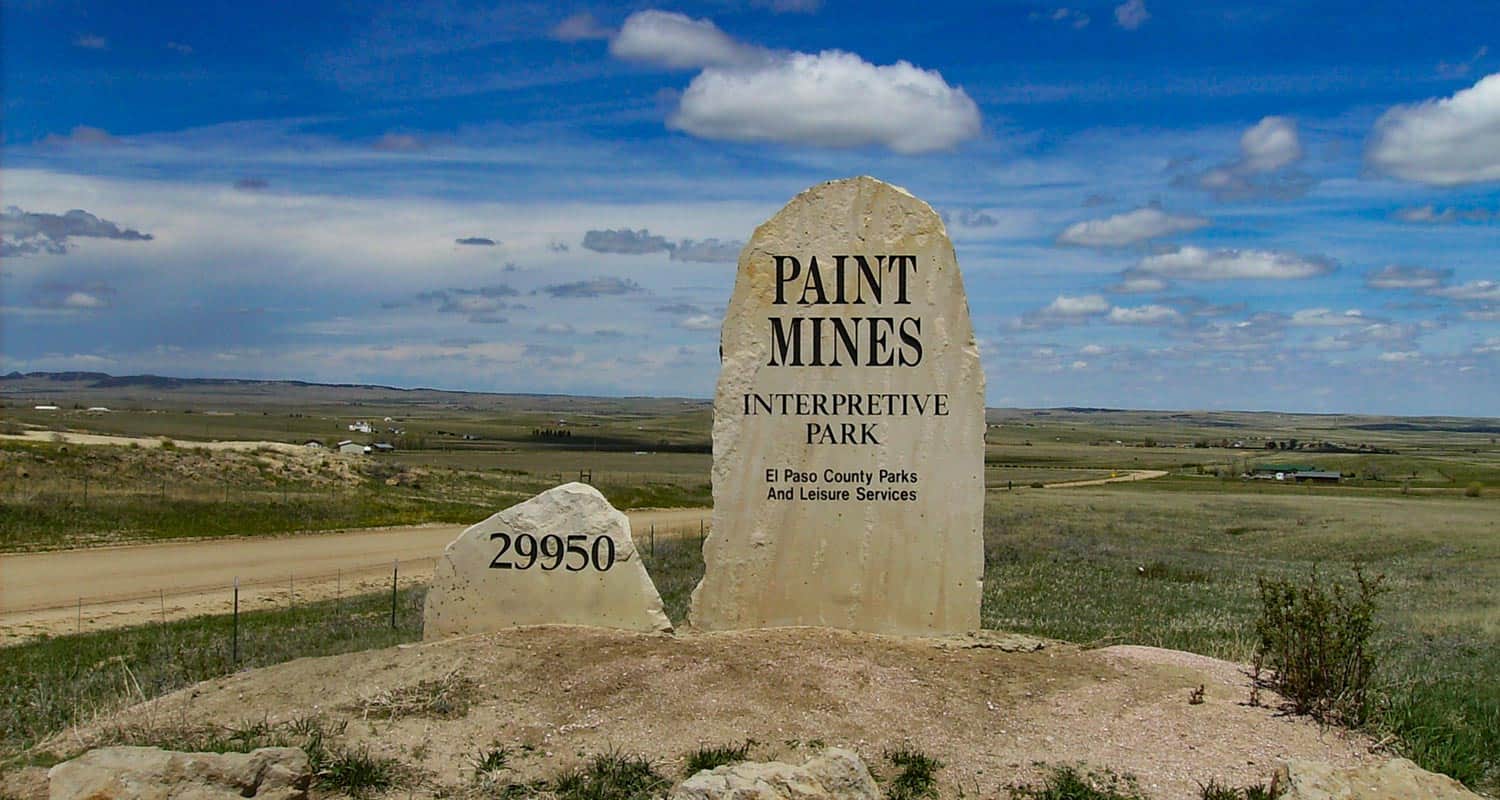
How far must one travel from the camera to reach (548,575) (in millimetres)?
10023

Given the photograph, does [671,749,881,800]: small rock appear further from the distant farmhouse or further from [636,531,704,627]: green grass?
the distant farmhouse

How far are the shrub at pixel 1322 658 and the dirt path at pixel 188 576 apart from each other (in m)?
16.6

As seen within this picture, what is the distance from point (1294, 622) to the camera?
8.29m

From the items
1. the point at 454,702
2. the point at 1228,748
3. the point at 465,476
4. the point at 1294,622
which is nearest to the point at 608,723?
the point at 454,702

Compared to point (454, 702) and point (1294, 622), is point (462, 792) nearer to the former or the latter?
point (454, 702)

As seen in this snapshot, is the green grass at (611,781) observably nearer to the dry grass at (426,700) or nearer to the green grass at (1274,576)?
the dry grass at (426,700)

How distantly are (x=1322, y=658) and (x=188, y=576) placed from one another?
22453 mm

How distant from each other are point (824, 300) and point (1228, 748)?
4.84 metres

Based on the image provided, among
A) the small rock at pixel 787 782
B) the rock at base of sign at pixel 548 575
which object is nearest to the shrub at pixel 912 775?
the small rock at pixel 787 782

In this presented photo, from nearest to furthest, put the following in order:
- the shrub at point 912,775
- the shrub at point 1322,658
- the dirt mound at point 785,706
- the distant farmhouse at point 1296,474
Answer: the shrub at point 912,775
the dirt mound at point 785,706
the shrub at point 1322,658
the distant farmhouse at point 1296,474

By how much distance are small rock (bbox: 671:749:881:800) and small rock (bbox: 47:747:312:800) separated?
209 cm

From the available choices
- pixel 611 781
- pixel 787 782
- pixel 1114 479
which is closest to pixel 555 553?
pixel 611 781

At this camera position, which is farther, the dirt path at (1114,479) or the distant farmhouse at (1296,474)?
the distant farmhouse at (1296,474)

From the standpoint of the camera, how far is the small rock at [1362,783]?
638cm
